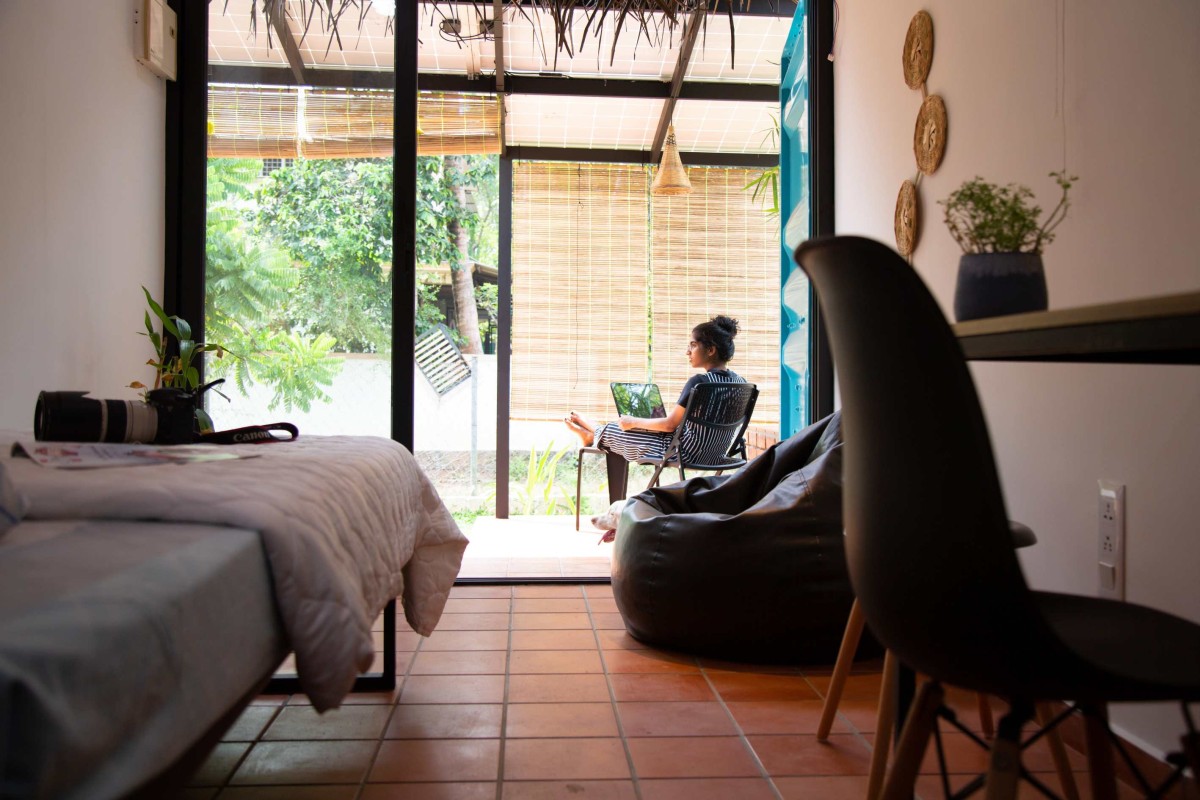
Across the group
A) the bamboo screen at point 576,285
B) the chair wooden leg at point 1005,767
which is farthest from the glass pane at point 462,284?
the chair wooden leg at point 1005,767

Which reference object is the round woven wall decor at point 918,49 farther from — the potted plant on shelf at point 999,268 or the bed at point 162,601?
the bed at point 162,601

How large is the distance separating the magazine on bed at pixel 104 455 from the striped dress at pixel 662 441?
11.8 feet

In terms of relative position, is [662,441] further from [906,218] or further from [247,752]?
[247,752]

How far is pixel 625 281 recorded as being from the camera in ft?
21.4

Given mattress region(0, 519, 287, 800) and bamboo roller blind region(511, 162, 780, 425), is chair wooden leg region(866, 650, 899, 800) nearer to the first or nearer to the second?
mattress region(0, 519, 287, 800)

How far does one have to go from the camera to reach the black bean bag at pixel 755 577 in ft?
8.57

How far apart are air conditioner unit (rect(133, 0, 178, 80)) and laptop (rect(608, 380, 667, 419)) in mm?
3431

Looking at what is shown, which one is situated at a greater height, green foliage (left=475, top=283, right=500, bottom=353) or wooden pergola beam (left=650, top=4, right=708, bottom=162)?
wooden pergola beam (left=650, top=4, right=708, bottom=162)

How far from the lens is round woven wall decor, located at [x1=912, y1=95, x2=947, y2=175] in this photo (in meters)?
2.72

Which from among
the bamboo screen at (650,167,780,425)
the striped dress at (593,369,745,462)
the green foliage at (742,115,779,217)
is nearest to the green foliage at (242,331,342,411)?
the striped dress at (593,369,745,462)

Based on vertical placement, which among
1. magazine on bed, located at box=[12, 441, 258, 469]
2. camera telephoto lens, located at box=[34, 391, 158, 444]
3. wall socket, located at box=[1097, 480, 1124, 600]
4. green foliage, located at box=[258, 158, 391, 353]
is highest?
green foliage, located at box=[258, 158, 391, 353]

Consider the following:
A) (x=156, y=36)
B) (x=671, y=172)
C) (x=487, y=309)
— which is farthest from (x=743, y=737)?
(x=487, y=309)

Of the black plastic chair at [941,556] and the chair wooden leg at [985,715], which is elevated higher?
the black plastic chair at [941,556]

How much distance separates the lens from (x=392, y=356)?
108 inches
